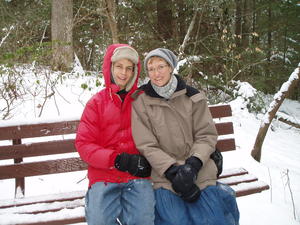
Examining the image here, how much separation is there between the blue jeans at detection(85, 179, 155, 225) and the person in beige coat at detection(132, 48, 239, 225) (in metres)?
0.11

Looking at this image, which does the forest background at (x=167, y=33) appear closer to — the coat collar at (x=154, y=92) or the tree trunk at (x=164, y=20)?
the tree trunk at (x=164, y=20)

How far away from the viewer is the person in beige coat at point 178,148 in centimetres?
221

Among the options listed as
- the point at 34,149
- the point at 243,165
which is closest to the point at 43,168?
the point at 34,149

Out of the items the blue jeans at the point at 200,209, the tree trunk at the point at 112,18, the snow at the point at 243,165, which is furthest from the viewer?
the tree trunk at the point at 112,18

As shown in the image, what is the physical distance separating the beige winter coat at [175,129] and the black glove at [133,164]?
62 millimetres

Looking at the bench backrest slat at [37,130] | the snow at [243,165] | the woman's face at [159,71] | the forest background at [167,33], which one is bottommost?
the snow at [243,165]

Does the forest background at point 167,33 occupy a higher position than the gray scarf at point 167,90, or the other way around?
the forest background at point 167,33

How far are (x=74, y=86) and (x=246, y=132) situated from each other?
431cm

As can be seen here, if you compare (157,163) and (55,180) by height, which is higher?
(157,163)

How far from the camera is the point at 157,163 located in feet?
7.75

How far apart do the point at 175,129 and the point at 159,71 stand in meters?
0.55

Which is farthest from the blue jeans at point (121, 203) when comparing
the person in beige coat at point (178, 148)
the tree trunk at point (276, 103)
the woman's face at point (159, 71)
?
the tree trunk at point (276, 103)

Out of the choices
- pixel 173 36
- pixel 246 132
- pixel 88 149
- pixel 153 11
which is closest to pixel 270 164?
pixel 246 132

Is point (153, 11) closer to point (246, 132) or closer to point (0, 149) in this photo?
point (246, 132)
